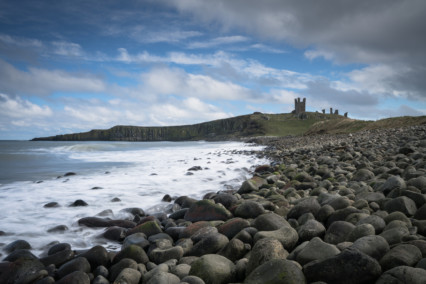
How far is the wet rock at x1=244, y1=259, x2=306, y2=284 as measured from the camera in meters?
2.11

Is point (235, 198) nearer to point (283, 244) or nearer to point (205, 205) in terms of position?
point (205, 205)

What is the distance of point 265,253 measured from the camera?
259 centimetres

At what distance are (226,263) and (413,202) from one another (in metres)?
2.53

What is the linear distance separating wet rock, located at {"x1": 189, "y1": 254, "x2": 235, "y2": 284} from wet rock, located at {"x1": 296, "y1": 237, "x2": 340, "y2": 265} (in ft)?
2.19

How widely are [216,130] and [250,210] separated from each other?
491 ft

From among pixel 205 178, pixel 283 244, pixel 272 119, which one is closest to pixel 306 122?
pixel 272 119

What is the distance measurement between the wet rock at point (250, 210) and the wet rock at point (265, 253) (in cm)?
158

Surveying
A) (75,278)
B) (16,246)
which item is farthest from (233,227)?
(16,246)

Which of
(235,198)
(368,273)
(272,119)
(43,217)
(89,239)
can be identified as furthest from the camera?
(272,119)

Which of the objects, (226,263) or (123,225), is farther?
(123,225)

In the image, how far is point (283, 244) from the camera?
115 inches

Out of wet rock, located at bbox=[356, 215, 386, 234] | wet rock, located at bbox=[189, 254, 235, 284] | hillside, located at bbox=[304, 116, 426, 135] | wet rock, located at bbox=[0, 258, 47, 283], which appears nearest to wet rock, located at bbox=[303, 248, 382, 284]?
wet rock, located at bbox=[189, 254, 235, 284]

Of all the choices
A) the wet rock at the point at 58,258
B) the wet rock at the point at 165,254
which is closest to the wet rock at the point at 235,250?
the wet rock at the point at 165,254

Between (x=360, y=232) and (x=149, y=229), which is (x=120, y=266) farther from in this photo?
(x=360, y=232)
